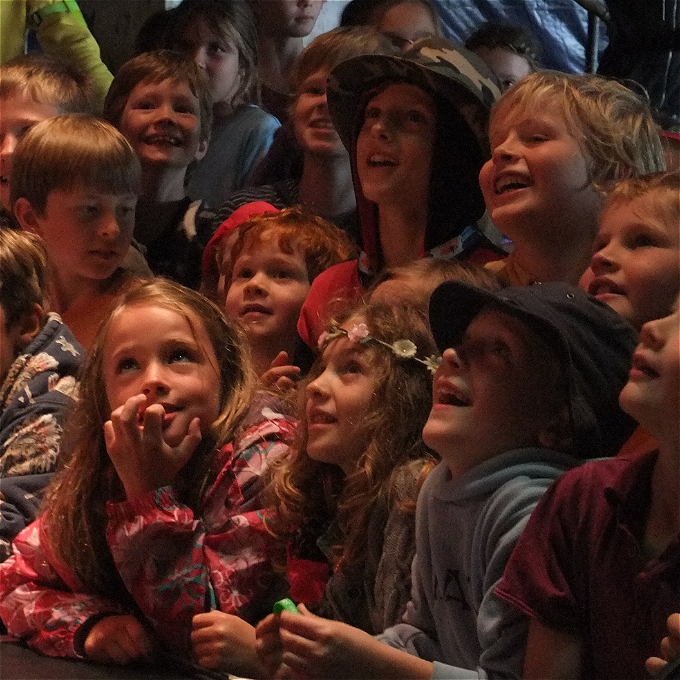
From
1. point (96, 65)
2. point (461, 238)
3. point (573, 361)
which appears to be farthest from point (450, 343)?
point (96, 65)

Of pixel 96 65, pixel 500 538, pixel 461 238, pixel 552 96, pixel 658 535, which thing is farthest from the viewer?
pixel 96 65

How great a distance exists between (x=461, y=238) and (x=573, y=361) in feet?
2.30

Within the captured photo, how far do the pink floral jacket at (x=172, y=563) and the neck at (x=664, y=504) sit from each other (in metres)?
0.62

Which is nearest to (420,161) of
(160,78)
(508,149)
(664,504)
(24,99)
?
(508,149)

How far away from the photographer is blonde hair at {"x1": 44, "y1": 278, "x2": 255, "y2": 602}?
1.58m

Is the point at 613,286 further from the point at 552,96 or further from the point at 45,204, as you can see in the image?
the point at 45,204

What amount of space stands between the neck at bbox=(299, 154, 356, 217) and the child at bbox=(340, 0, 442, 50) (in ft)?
0.90

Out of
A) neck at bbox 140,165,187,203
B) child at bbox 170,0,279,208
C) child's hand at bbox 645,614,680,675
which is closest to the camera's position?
child's hand at bbox 645,614,680,675

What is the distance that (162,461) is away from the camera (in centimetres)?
151

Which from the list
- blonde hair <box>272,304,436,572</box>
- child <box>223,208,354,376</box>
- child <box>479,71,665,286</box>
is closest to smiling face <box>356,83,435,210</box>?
child <box>223,208,354,376</box>

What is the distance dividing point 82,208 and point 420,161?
0.68 m

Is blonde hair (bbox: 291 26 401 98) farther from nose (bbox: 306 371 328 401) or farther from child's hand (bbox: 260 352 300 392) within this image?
nose (bbox: 306 371 328 401)

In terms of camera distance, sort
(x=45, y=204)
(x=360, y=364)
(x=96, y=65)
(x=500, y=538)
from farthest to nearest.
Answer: (x=96, y=65)
(x=45, y=204)
(x=360, y=364)
(x=500, y=538)

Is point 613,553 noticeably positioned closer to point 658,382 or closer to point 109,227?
point 658,382
